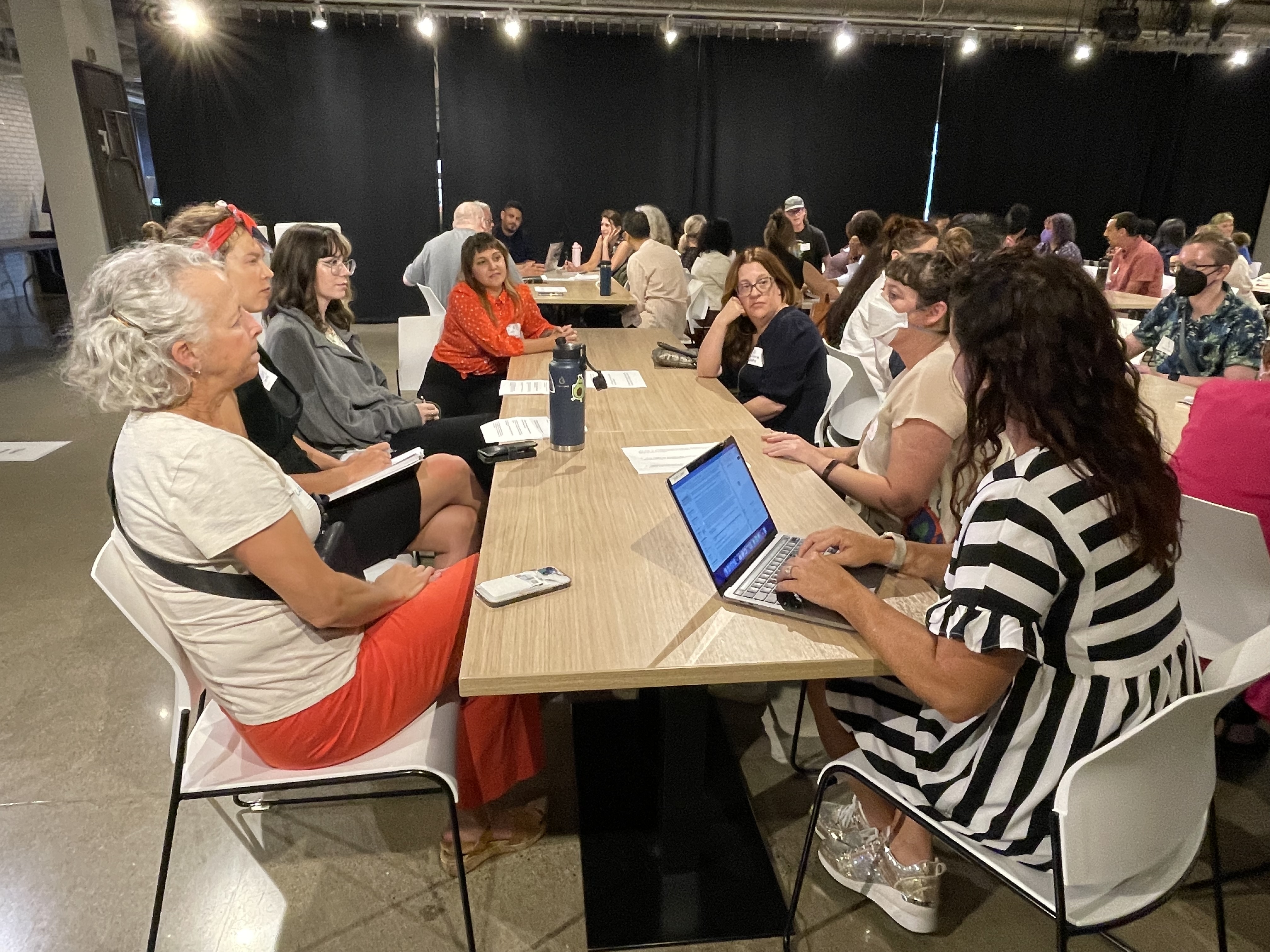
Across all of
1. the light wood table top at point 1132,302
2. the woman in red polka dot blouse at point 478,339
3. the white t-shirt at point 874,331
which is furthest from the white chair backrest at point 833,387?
the light wood table top at point 1132,302

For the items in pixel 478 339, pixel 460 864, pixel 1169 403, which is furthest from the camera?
pixel 478 339

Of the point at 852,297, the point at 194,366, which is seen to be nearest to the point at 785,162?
the point at 852,297

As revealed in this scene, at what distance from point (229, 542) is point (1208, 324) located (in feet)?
12.5

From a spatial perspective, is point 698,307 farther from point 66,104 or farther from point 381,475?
point 66,104

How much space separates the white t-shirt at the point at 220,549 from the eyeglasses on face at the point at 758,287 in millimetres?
1892

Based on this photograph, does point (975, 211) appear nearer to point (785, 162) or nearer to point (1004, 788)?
point (785, 162)

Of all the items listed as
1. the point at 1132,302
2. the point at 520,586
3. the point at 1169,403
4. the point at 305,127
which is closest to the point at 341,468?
the point at 520,586

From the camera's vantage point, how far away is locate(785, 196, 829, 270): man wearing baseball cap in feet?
23.1

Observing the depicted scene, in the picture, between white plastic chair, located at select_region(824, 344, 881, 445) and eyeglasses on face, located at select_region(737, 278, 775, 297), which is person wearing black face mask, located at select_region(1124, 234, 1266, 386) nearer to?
white plastic chair, located at select_region(824, 344, 881, 445)

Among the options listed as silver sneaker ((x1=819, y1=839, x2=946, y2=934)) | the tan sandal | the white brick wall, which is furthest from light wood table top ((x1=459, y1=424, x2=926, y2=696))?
the white brick wall

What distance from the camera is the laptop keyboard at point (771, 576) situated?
1.31 metres

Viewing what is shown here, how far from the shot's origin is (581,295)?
5418 mm

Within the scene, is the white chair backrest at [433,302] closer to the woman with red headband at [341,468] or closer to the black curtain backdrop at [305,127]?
the woman with red headband at [341,468]

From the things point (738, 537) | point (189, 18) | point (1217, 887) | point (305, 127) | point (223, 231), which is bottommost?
point (1217, 887)
